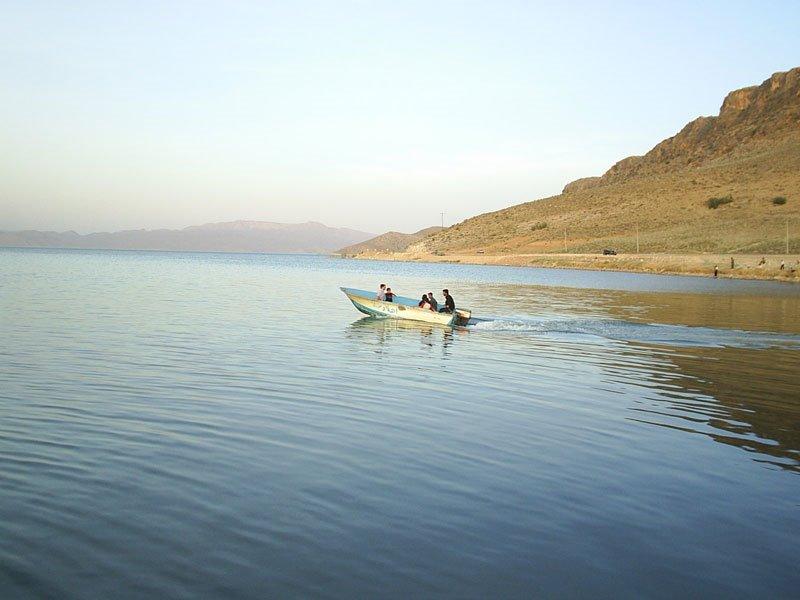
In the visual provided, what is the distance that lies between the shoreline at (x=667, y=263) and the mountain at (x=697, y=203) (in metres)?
5.03

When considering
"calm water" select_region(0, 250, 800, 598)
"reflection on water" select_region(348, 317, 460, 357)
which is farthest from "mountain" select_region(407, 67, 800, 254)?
"calm water" select_region(0, 250, 800, 598)

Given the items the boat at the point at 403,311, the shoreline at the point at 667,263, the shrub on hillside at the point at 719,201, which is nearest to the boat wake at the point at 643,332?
the boat at the point at 403,311

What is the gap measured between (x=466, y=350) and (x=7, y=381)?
38.4ft

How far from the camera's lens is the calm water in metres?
6.57

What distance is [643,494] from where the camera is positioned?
8961mm

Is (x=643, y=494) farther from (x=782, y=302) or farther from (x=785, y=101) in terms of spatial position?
(x=785, y=101)

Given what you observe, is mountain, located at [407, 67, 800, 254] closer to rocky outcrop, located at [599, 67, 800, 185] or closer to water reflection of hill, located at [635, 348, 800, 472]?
rocky outcrop, located at [599, 67, 800, 185]

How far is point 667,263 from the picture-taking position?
89188 mm

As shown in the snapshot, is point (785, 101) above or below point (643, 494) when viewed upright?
above

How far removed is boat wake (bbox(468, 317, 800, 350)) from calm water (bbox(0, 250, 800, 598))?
4044 millimetres

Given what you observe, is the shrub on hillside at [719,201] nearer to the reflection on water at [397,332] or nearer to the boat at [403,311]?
the boat at [403,311]

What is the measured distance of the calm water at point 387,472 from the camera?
6.57 meters

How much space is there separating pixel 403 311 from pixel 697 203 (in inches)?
3816

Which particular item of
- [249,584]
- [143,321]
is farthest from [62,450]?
[143,321]
